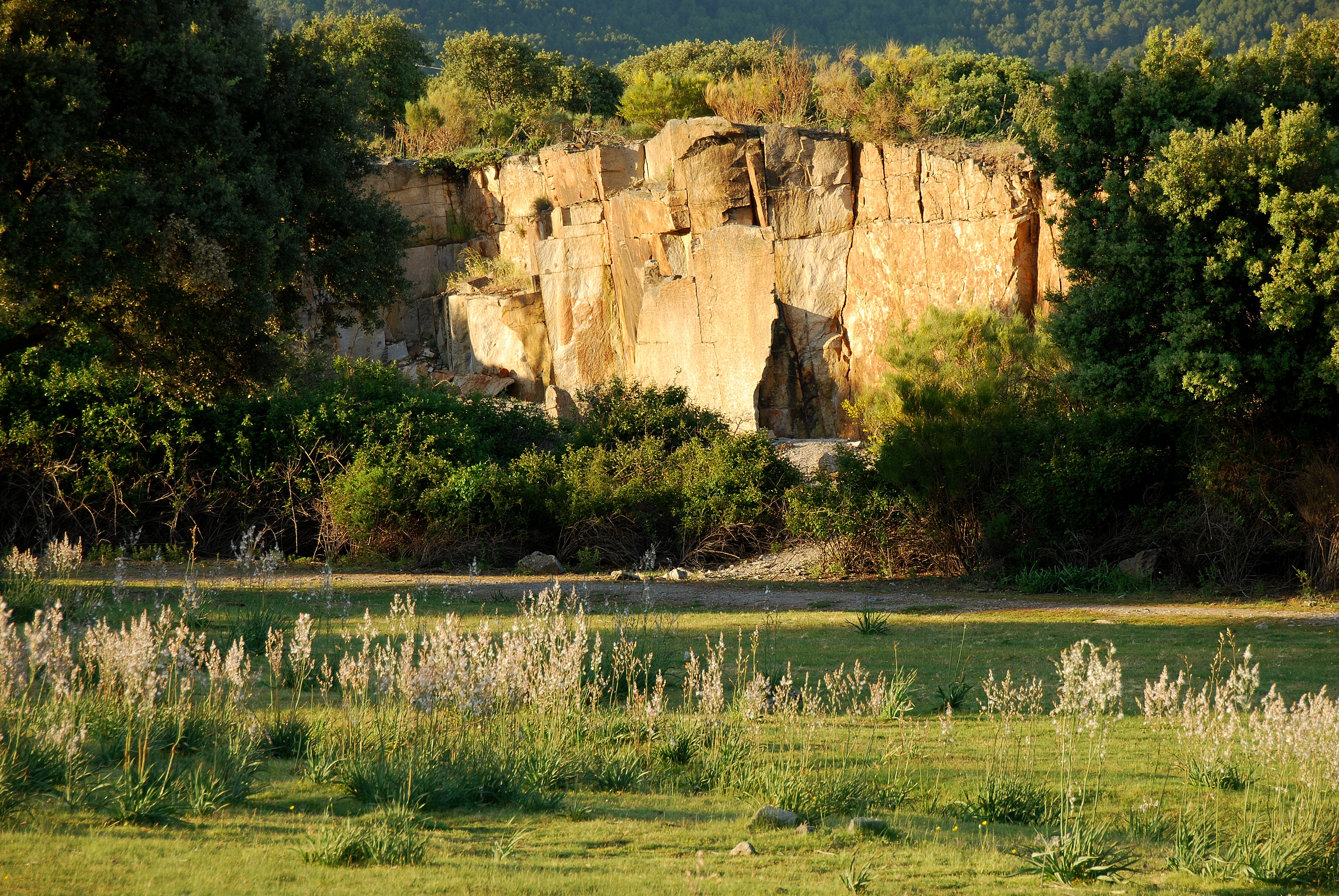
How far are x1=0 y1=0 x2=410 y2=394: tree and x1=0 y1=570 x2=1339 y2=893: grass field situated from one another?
445cm

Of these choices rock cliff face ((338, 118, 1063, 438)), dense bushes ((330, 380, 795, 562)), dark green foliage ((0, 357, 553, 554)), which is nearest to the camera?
dark green foliage ((0, 357, 553, 554))

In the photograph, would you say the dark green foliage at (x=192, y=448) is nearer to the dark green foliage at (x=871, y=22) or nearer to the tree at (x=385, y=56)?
the tree at (x=385, y=56)

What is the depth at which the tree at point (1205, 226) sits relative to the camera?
1320 cm

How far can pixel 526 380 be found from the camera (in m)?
33.8

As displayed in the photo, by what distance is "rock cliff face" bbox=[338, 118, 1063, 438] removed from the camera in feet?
86.9

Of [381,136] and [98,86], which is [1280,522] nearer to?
[98,86]

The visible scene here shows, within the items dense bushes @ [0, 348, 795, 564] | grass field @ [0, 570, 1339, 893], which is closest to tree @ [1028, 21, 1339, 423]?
grass field @ [0, 570, 1339, 893]

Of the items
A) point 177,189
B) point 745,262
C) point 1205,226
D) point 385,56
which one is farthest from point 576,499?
point 385,56

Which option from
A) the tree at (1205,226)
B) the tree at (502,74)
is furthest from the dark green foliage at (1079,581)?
the tree at (502,74)

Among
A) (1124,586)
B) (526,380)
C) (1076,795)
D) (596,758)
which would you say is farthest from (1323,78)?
(526,380)

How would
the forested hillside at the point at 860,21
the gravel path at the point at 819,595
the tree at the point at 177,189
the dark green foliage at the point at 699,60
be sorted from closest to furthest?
the tree at the point at 177,189 < the gravel path at the point at 819,595 < the dark green foliage at the point at 699,60 < the forested hillside at the point at 860,21

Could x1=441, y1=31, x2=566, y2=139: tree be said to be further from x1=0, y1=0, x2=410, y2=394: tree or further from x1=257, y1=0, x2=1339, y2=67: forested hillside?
x1=257, y1=0, x2=1339, y2=67: forested hillside

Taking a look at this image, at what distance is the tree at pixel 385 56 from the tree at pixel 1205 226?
100 ft

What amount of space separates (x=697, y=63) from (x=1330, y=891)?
44.5 meters
